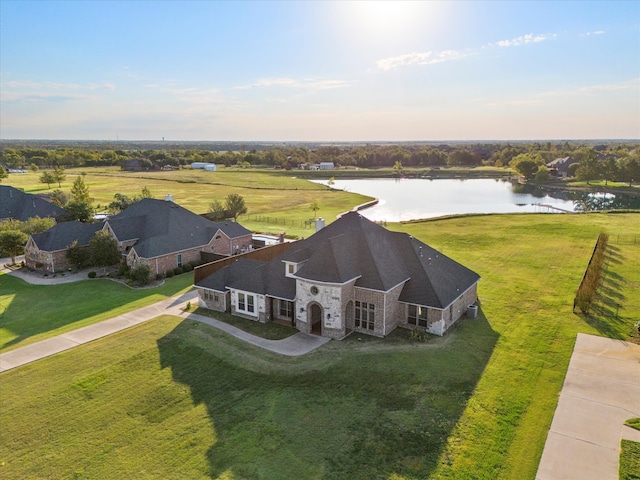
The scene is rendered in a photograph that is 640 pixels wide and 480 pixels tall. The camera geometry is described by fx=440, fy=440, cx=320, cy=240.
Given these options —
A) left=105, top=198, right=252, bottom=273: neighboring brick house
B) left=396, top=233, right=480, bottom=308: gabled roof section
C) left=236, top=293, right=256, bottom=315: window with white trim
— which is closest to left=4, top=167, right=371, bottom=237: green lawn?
left=105, top=198, right=252, bottom=273: neighboring brick house

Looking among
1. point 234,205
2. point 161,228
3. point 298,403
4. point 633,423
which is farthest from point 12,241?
point 633,423

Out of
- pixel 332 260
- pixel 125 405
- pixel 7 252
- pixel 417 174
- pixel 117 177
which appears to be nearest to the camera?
pixel 125 405

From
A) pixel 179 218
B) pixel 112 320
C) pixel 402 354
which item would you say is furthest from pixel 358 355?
pixel 179 218

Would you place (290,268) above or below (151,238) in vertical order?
above

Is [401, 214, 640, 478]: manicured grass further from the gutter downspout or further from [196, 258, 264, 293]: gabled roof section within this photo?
[196, 258, 264, 293]: gabled roof section

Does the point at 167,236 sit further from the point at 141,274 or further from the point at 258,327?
the point at 258,327

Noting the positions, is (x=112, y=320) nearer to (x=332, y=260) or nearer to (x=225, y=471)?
(x=332, y=260)

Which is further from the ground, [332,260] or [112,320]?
[332,260]
